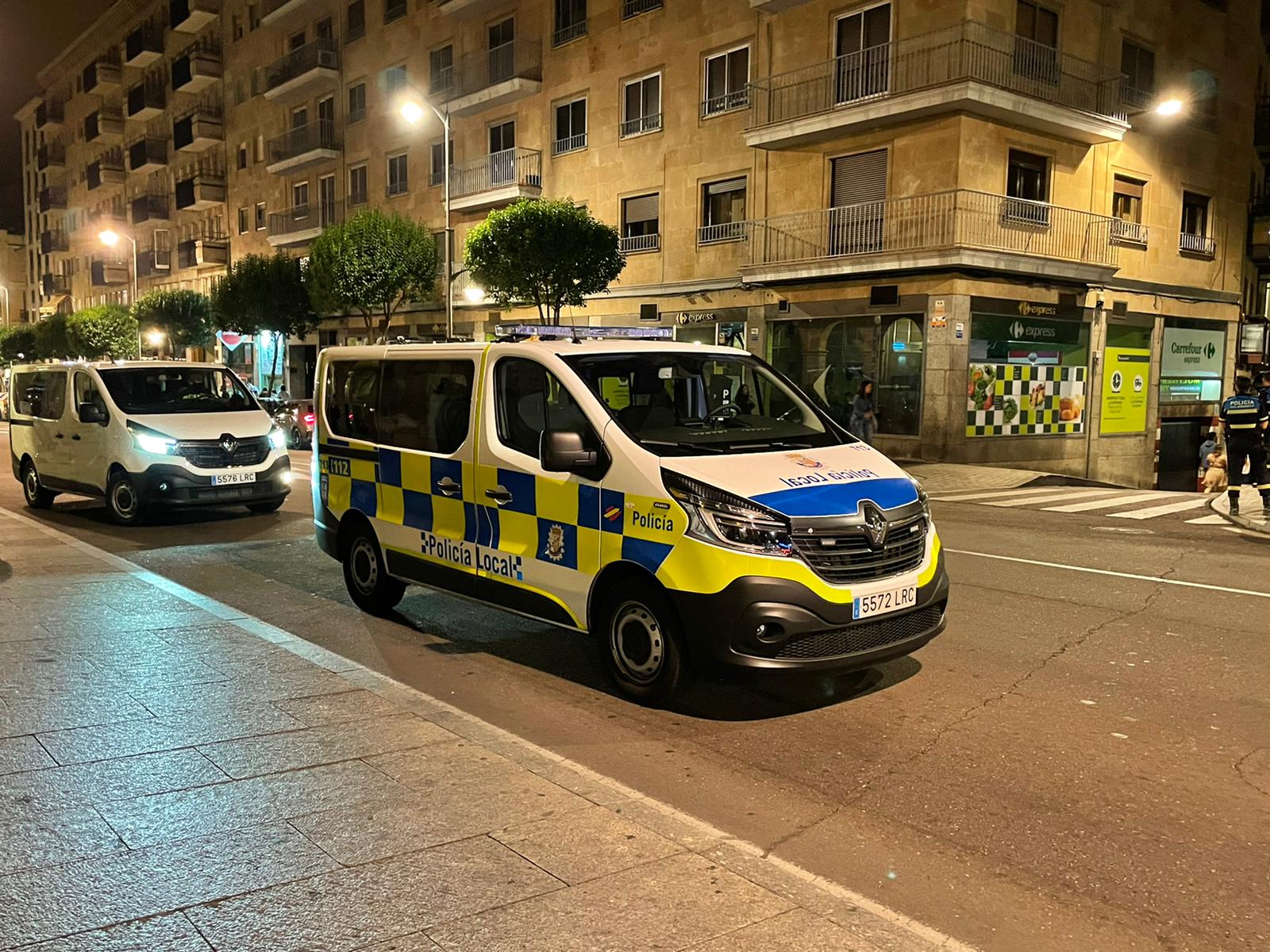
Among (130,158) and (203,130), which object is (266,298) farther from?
(130,158)

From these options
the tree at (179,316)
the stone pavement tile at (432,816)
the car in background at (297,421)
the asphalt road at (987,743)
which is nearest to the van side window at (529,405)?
the asphalt road at (987,743)

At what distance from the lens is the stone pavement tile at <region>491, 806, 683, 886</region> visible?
3.28 metres

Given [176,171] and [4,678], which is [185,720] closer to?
[4,678]

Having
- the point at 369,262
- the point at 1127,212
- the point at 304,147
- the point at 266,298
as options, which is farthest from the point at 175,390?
the point at 304,147

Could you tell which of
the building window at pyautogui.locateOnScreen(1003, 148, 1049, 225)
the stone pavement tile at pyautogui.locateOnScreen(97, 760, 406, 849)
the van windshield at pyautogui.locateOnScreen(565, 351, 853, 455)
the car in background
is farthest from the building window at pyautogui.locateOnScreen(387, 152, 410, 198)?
the stone pavement tile at pyautogui.locateOnScreen(97, 760, 406, 849)

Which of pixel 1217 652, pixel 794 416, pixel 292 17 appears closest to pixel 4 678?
pixel 794 416

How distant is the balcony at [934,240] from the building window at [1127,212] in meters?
0.41

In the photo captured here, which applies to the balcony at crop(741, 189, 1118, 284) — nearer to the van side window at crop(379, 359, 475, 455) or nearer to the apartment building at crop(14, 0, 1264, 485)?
the apartment building at crop(14, 0, 1264, 485)

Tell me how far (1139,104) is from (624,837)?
24789 millimetres

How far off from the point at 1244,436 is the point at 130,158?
186 feet

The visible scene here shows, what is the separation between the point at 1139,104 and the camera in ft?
76.1

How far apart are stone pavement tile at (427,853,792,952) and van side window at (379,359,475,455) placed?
345 cm

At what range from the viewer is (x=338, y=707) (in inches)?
193

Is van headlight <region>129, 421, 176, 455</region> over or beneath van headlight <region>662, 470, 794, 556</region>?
beneath
